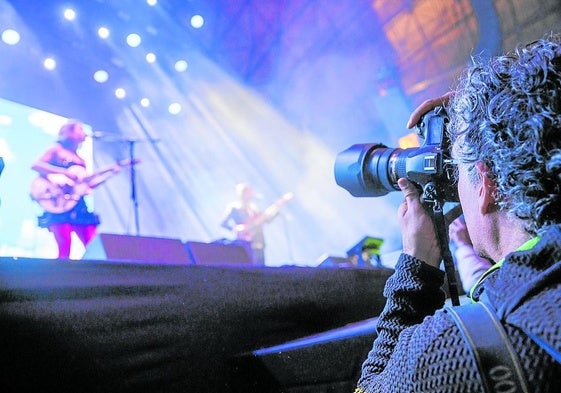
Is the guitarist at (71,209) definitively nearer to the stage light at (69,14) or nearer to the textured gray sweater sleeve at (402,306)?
the stage light at (69,14)

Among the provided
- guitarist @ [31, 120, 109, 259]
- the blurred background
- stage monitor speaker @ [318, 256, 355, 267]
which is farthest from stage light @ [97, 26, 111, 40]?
stage monitor speaker @ [318, 256, 355, 267]

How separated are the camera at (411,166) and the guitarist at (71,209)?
264 centimetres

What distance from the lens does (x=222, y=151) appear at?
Result: 6.37m

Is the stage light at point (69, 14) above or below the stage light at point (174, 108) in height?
above

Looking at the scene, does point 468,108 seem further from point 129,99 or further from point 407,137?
point 129,99

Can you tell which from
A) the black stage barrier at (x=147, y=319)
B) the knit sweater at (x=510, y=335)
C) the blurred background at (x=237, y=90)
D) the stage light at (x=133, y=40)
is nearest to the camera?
the knit sweater at (x=510, y=335)

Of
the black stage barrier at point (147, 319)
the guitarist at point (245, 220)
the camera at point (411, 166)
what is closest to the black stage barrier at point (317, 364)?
the black stage barrier at point (147, 319)

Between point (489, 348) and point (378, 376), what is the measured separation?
0.18 metres

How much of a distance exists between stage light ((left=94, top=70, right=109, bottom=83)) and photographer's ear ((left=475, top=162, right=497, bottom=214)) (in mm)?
5415

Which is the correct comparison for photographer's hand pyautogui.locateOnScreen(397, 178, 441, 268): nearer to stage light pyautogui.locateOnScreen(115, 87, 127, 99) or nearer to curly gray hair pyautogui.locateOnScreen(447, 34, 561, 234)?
curly gray hair pyautogui.locateOnScreen(447, 34, 561, 234)

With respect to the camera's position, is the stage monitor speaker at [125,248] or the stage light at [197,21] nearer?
the stage monitor speaker at [125,248]

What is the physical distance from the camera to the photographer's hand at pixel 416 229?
68 centimetres

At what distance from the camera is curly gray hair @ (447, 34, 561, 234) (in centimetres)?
46

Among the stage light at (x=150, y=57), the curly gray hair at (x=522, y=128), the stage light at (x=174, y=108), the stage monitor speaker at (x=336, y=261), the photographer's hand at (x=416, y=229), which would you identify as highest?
the stage light at (x=150, y=57)
